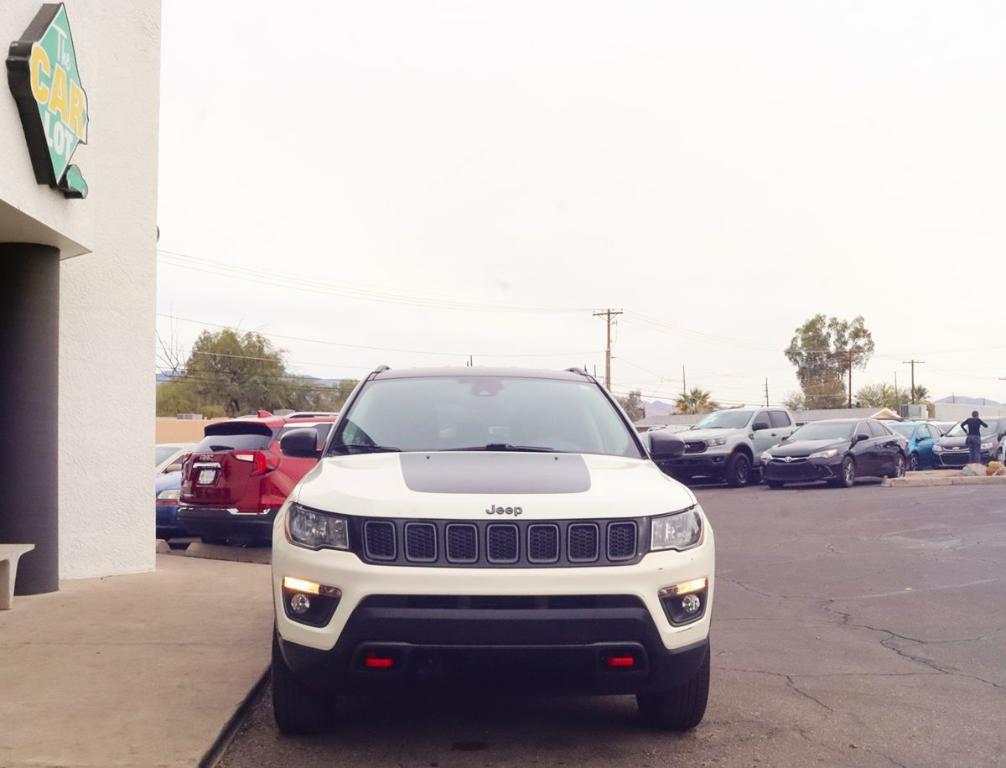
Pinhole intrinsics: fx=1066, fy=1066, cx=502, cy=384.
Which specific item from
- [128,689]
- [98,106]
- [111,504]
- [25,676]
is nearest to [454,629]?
[128,689]

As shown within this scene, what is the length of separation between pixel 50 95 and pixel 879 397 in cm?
12346

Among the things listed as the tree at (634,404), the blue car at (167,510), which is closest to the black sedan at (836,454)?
the blue car at (167,510)

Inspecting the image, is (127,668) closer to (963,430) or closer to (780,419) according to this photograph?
(780,419)

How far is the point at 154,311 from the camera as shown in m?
10.3

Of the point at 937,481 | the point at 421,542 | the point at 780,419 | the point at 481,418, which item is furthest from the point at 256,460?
the point at 780,419

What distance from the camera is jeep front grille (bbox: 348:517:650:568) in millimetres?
4316

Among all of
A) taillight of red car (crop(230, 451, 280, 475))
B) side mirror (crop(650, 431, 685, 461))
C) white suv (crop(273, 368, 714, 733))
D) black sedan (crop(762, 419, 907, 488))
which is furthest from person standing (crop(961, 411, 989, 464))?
white suv (crop(273, 368, 714, 733))

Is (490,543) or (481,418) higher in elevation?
(481,418)

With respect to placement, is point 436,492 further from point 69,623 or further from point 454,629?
point 69,623

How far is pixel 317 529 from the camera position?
4488 millimetres

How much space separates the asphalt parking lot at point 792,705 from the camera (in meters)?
4.68

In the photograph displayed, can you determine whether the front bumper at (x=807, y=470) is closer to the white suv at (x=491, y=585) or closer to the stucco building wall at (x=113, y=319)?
the stucco building wall at (x=113, y=319)

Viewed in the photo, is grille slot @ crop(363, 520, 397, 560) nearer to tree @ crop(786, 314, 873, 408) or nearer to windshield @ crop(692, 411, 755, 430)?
windshield @ crop(692, 411, 755, 430)

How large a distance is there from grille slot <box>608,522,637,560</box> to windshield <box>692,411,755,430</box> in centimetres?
2018
